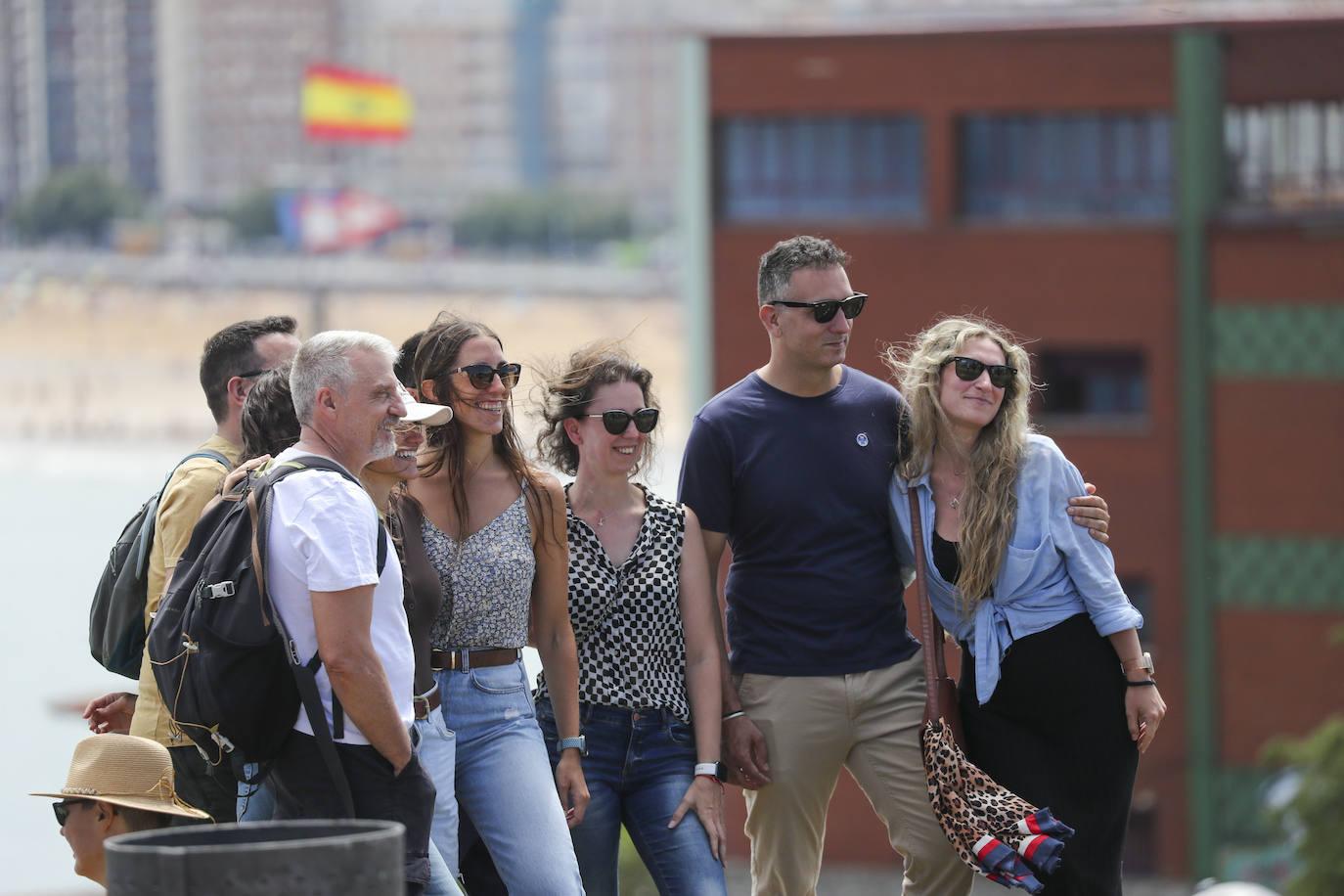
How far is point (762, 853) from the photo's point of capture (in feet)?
15.6

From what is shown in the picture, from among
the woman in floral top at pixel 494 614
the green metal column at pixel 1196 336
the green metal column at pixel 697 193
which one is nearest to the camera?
the woman in floral top at pixel 494 614

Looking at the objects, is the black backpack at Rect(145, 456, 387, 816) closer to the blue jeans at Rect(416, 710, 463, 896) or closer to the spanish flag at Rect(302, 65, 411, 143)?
the blue jeans at Rect(416, 710, 463, 896)

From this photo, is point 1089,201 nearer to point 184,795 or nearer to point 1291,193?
point 1291,193

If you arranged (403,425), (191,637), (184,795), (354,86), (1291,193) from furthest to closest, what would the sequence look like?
(354,86) < (1291,193) < (184,795) < (403,425) < (191,637)

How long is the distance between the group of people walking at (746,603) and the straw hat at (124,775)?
0.25m

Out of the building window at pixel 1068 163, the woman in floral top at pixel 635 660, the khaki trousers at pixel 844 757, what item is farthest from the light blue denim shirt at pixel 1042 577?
the building window at pixel 1068 163

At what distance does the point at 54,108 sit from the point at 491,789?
393ft

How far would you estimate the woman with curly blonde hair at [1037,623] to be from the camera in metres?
4.41

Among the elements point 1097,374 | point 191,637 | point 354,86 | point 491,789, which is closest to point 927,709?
point 491,789

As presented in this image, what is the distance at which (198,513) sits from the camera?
408 cm

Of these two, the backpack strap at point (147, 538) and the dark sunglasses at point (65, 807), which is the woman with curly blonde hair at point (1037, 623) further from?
the dark sunglasses at point (65, 807)

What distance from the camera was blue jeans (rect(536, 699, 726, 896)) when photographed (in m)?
4.48

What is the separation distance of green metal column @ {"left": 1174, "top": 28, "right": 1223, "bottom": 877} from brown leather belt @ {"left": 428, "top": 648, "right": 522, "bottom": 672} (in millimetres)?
21052

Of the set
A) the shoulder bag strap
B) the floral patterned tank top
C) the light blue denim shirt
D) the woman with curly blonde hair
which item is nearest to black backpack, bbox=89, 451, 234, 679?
the floral patterned tank top
